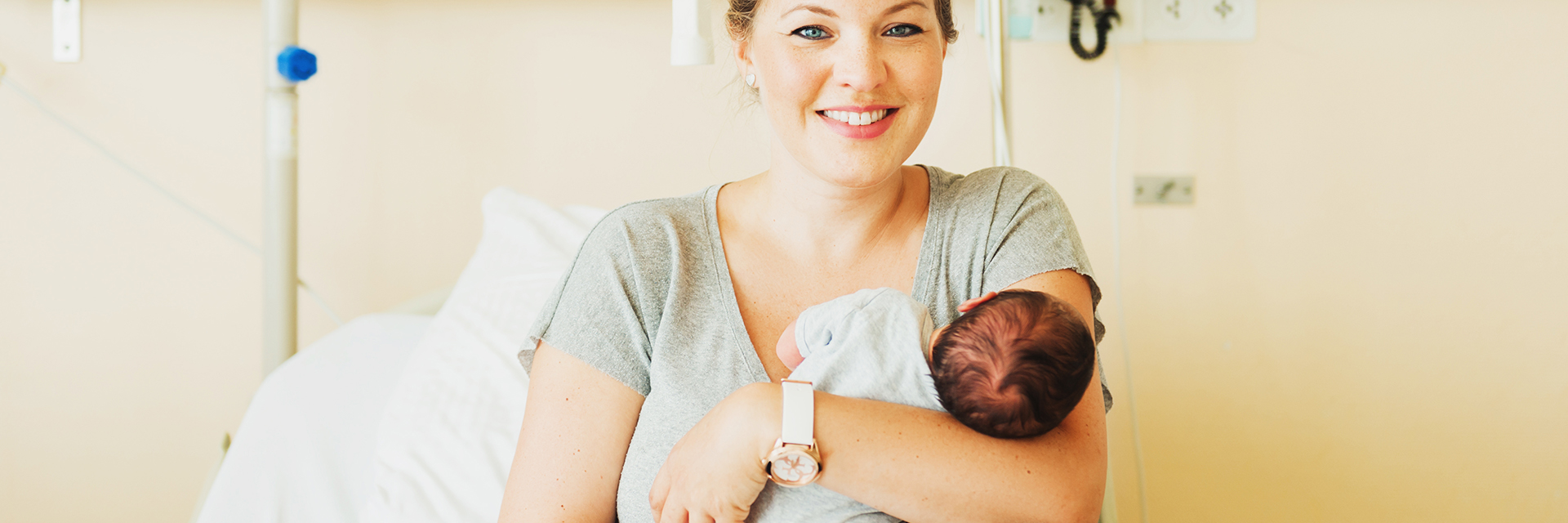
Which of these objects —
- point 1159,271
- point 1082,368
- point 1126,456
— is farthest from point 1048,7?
point 1082,368

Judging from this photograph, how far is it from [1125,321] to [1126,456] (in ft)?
0.92

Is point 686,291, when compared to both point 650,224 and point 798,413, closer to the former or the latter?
point 650,224

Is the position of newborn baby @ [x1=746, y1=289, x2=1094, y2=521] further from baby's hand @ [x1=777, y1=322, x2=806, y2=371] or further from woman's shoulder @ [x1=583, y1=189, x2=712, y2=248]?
woman's shoulder @ [x1=583, y1=189, x2=712, y2=248]

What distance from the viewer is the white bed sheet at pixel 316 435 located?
1.29 m

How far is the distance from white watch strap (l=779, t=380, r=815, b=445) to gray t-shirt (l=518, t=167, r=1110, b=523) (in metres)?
0.17

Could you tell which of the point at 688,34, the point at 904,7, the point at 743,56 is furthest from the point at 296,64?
the point at 904,7

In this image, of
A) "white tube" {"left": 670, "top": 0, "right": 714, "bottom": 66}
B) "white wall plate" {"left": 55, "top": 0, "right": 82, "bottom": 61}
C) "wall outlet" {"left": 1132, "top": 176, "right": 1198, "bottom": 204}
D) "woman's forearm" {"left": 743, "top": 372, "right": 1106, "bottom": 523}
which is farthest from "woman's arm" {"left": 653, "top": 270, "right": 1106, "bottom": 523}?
"white wall plate" {"left": 55, "top": 0, "right": 82, "bottom": 61}

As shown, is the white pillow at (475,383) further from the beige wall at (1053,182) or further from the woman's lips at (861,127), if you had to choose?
the woman's lips at (861,127)

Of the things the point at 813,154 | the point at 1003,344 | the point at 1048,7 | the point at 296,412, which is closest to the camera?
the point at 1003,344

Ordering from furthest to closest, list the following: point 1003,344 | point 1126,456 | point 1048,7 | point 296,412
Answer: point 1126,456 → point 1048,7 → point 296,412 → point 1003,344

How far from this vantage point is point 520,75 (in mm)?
1806

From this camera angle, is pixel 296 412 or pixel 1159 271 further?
pixel 1159 271

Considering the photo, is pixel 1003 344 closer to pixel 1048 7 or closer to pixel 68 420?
pixel 1048 7

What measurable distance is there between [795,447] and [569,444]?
31 centimetres
